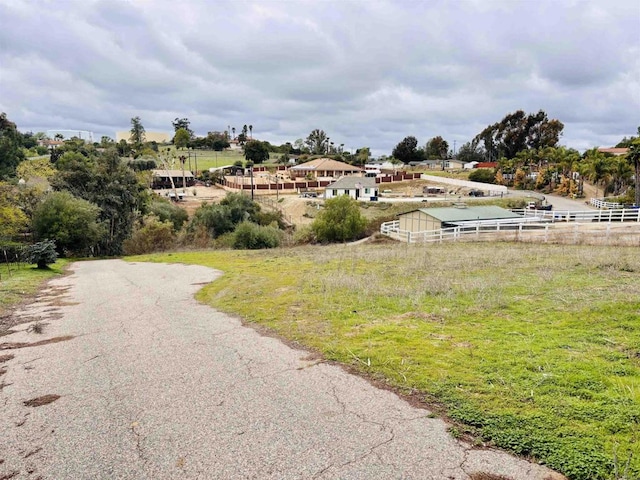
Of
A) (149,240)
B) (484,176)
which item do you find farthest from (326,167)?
(149,240)

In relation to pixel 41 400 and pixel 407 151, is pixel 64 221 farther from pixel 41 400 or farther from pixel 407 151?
pixel 407 151

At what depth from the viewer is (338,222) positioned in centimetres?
3994

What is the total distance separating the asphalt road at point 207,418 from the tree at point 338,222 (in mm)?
31187

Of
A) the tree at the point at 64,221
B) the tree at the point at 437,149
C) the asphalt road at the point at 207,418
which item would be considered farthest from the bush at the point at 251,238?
the tree at the point at 437,149

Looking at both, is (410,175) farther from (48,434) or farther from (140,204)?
(48,434)

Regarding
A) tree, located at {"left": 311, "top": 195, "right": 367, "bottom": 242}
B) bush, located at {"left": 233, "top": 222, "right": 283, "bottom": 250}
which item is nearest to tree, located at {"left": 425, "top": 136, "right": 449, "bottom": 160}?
tree, located at {"left": 311, "top": 195, "right": 367, "bottom": 242}

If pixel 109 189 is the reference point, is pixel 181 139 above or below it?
above

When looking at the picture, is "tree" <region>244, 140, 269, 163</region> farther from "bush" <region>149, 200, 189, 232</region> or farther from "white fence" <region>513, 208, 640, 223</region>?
"white fence" <region>513, 208, 640, 223</region>

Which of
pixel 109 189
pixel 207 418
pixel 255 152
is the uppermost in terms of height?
pixel 255 152

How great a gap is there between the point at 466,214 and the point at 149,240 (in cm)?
2720

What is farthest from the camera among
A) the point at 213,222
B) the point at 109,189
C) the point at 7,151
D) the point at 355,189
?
the point at 355,189

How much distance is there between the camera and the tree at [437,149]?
131750mm

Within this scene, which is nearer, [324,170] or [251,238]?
[251,238]

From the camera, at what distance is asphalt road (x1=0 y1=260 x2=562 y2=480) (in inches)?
159
